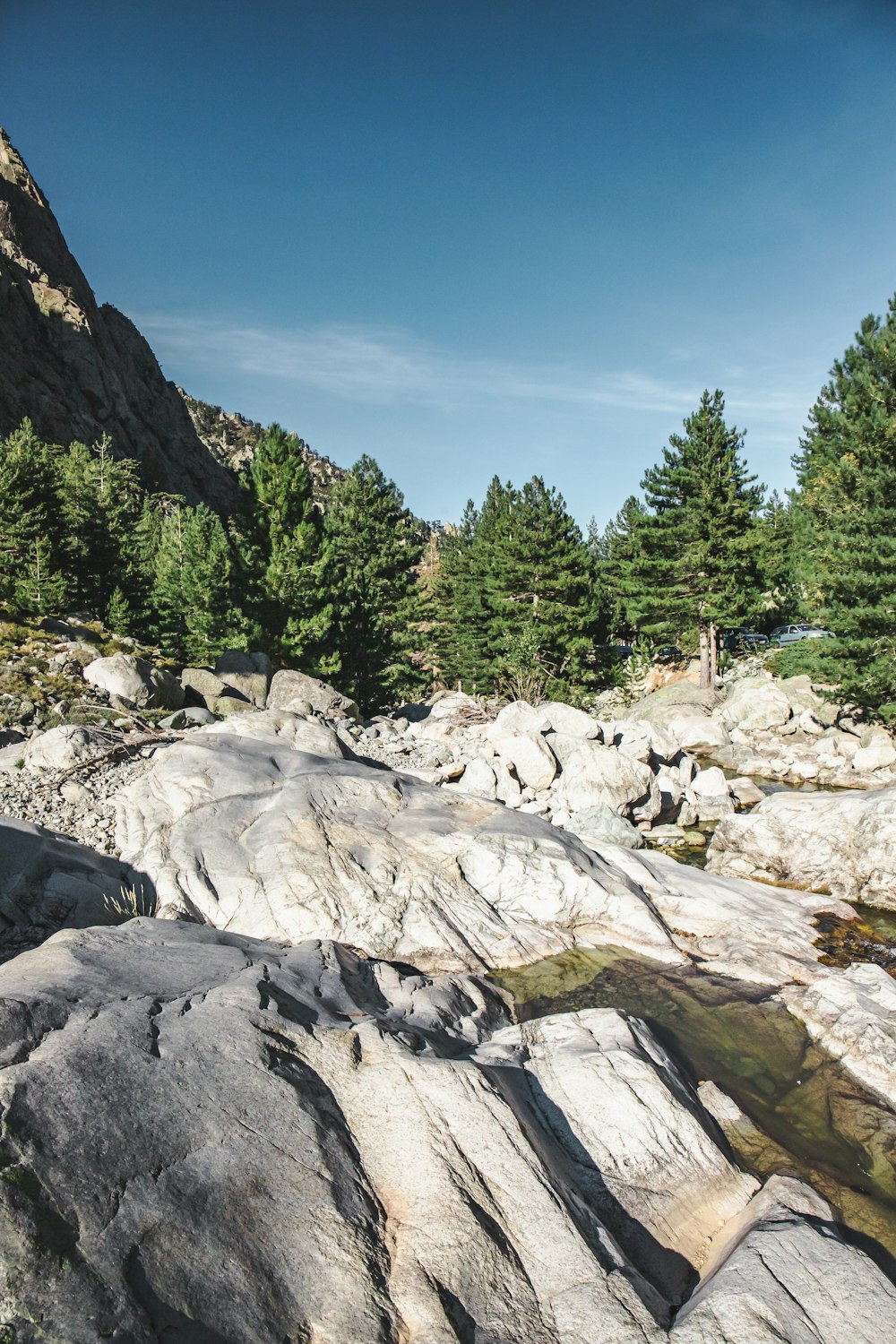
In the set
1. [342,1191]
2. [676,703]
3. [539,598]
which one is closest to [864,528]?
[676,703]

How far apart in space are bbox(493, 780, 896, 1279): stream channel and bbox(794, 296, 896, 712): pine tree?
50.9ft

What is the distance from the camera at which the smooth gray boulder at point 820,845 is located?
13.7 m

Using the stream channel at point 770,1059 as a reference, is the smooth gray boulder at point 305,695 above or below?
above

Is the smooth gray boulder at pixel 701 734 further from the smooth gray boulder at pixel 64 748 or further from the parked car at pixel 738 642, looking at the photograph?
the smooth gray boulder at pixel 64 748

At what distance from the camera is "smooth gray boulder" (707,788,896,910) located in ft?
44.9

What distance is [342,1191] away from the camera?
463 centimetres

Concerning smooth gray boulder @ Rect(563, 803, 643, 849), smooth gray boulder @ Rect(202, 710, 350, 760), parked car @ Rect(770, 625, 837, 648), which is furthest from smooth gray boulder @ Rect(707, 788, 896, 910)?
parked car @ Rect(770, 625, 837, 648)

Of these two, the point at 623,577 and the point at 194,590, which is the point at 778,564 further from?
the point at 194,590

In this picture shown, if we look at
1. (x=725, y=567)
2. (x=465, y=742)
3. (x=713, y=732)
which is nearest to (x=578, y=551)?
(x=725, y=567)

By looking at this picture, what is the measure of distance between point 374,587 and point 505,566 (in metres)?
7.67

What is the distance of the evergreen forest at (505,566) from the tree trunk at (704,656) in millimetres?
111

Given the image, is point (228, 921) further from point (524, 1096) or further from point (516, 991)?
point (524, 1096)

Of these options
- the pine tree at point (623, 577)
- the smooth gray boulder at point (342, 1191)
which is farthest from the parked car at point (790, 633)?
the smooth gray boulder at point (342, 1191)

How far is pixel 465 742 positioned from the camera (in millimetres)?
23594
